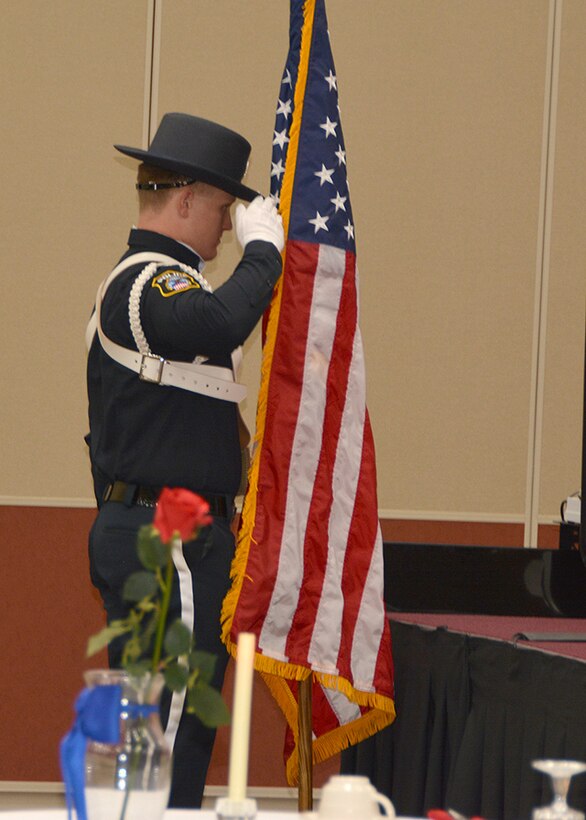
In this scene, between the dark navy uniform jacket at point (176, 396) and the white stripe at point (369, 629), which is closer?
the dark navy uniform jacket at point (176, 396)

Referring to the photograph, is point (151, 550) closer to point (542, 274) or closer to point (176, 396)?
point (176, 396)

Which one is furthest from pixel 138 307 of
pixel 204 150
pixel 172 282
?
pixel 204 150

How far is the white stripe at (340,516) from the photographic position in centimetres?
246

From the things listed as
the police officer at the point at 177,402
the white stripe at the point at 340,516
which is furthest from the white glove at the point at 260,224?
the white stripe at the point at 340,516

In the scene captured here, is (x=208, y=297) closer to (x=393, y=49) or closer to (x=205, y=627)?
(x=205, y=627)

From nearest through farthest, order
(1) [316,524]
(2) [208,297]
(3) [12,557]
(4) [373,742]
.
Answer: (2) [208,297]
(1) [316,524]
(4) [373,742]
(3) [12,557]

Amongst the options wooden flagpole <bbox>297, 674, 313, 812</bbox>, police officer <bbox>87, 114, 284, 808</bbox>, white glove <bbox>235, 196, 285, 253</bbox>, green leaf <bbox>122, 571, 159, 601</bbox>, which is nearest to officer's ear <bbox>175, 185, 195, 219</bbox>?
police officer <bbox>87, 114, 284, 808</bbox>

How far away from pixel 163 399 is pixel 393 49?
2163 mm

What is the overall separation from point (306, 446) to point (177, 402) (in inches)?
11.5

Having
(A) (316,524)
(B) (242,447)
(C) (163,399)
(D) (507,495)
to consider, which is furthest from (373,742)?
(D) (507,495)

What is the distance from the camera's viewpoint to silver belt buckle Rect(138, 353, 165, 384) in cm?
237

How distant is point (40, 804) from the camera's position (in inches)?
158

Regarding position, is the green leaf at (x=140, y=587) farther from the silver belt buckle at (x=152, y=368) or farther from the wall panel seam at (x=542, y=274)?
the wall panel seam at (x=542, y=274)

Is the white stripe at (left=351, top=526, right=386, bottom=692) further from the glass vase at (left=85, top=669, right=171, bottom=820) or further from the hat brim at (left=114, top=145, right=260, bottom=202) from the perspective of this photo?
the glass vase at (left=85, top=669, right=171, bottom=820)
